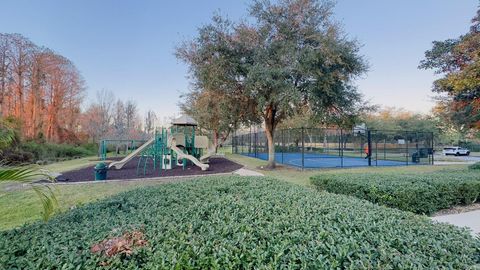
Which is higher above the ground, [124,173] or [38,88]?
[38,88]

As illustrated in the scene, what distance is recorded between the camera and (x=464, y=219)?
4297 mm

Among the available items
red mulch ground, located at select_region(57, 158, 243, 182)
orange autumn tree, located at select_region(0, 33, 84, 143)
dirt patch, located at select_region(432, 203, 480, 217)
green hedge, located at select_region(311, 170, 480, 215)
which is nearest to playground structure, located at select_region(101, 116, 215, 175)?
red mulch ground, located at select_region(57, 158, 243, 182)

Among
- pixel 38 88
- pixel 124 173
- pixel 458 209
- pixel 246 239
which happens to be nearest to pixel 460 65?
pixel 458 209

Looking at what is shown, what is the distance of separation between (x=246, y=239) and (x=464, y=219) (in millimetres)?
4813

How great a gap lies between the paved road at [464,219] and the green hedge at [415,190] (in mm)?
318

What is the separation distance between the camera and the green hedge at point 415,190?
15.0ft

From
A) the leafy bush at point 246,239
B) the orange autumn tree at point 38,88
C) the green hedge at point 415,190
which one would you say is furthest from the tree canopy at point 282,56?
the orange autumn tree at point 38,88

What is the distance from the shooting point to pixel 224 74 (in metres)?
10.7

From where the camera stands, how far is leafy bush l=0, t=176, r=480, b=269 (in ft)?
4.88

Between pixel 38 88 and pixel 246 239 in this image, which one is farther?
pixel 38 88

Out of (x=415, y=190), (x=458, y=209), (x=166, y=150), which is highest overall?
(x=166, y=150)

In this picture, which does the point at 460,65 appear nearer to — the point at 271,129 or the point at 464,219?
the point at 271,129

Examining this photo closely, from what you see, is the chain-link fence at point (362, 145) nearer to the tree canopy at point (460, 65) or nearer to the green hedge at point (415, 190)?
the tree canopy at point (460, 65)

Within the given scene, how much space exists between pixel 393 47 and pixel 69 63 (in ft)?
81.5
